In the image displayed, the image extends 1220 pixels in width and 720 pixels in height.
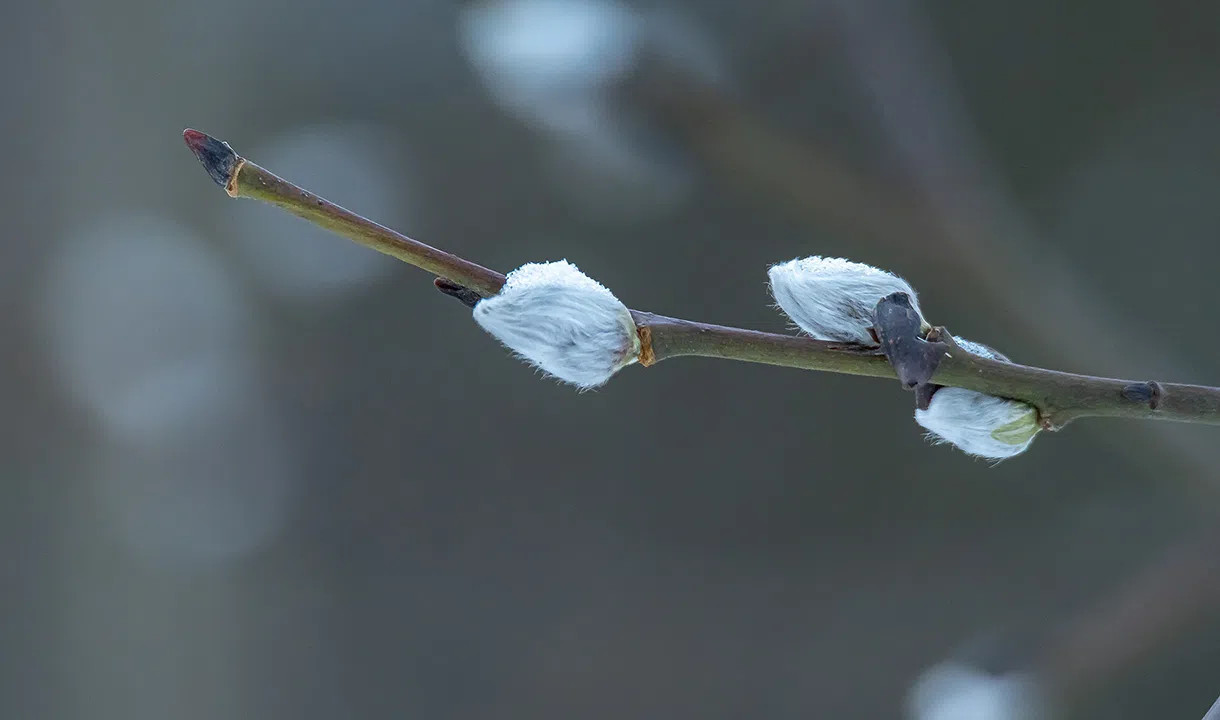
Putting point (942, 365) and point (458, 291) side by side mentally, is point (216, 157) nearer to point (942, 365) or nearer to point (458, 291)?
point (458, 291)

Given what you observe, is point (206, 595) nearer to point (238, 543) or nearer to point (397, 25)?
point (238, 543)

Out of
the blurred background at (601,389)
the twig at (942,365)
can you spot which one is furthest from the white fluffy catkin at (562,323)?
the blurred background at (601,389)

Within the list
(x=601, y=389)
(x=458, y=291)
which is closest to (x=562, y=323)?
(x=458, y=291)

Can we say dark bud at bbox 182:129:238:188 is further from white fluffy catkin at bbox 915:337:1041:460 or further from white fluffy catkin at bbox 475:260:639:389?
white fluffy catkin at bbox 915:337:1041:460

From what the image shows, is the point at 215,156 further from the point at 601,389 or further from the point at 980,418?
the point at 601,389

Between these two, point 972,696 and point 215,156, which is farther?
point 972,696

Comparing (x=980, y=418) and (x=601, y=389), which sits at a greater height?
(x=601, y=389)

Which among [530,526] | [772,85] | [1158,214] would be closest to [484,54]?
[772,85]
